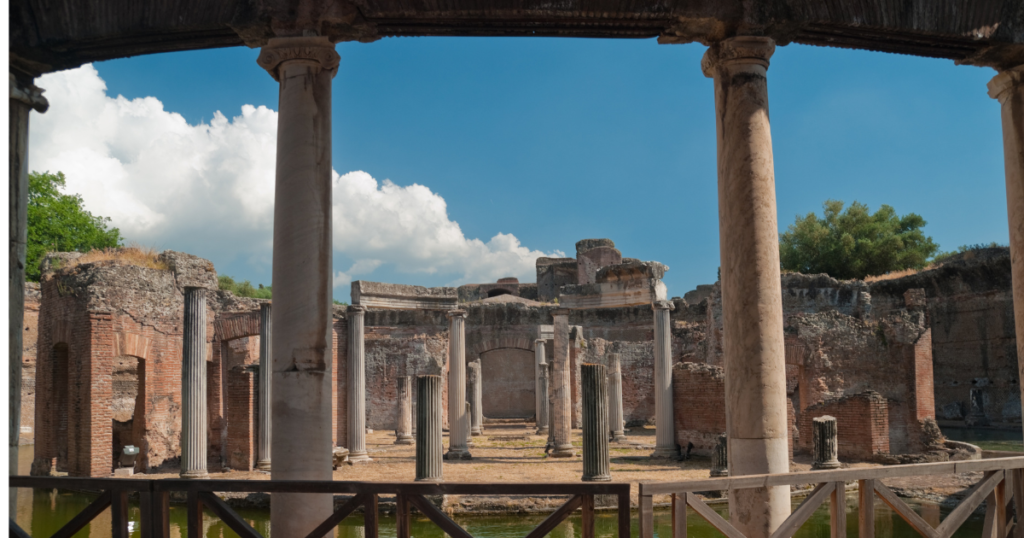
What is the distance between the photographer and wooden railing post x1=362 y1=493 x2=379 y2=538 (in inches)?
164

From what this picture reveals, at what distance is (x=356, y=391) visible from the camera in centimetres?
1948

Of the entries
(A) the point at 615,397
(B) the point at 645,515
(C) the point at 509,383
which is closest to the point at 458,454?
(A) the point at 615,397

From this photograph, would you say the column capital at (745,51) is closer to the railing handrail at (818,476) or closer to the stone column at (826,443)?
the railing handrail at (818,476)

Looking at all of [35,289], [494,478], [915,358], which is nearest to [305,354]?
[494,478]

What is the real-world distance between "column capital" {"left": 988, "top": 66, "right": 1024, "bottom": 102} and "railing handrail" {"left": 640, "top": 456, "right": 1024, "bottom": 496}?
2.94 metres

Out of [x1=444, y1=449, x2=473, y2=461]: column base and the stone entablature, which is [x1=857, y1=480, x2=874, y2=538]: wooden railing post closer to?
[x1=444, y1=449, x2=473, y2=461]: column base

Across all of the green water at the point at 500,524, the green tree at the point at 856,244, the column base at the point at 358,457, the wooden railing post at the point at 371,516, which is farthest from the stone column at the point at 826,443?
the green tree at the point at 856,244

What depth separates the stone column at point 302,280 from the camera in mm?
4973

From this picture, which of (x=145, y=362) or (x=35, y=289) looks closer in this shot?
(x=145, y=362)

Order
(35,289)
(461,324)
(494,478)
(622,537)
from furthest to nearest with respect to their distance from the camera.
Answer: (35,289) < (461,324) < (494,478) < (622,537)

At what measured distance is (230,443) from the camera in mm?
17297

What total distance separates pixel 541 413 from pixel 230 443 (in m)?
11.2

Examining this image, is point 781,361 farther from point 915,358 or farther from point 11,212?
point 915,358

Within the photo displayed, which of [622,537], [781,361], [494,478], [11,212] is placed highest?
[11,212]
